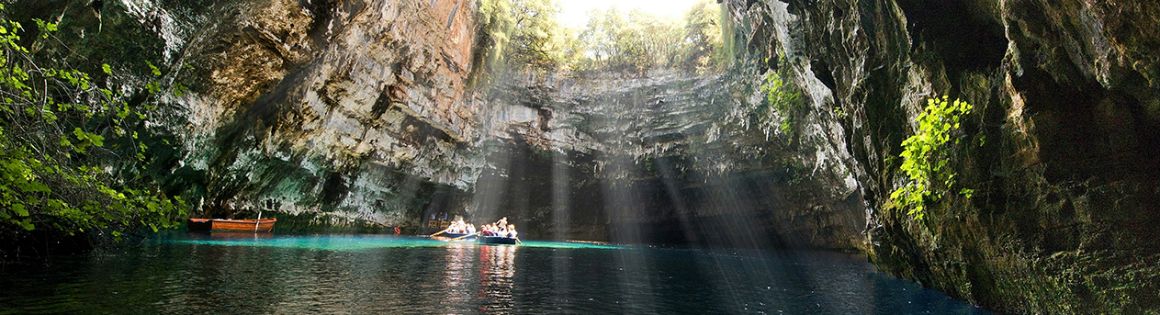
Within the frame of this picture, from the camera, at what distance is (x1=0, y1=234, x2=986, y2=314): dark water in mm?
6047

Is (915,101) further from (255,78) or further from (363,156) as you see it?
(363,156)

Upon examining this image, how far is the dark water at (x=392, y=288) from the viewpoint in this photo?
605 centimetres

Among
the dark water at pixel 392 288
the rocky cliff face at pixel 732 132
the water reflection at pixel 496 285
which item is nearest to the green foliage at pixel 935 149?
the rocky cliff face at pixel 732 132

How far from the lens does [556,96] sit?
1248 inches

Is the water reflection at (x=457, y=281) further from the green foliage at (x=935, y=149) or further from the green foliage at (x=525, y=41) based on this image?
the green foliage at (x=525, y=41)

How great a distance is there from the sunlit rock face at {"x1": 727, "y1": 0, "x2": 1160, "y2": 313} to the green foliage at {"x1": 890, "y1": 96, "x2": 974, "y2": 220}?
0.67ft

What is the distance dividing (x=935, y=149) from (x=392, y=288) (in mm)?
7874

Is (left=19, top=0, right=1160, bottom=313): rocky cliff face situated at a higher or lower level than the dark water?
higher

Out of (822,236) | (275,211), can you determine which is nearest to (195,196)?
(275,211)

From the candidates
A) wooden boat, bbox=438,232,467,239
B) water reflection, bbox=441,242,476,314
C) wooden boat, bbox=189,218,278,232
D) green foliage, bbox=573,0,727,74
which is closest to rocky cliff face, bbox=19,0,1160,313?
green foliage, bbox=573,0,727,74

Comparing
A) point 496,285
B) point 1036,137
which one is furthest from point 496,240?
point 1036,137

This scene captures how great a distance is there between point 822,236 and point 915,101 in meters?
24.5

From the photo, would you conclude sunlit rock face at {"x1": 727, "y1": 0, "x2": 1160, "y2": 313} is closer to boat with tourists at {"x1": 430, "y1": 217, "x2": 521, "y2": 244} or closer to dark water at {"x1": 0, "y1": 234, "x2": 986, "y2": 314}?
dark water at {"x1": 0, "y1": 234, "x2": 986, "y2": 314}

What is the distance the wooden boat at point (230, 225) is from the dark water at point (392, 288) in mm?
7776
